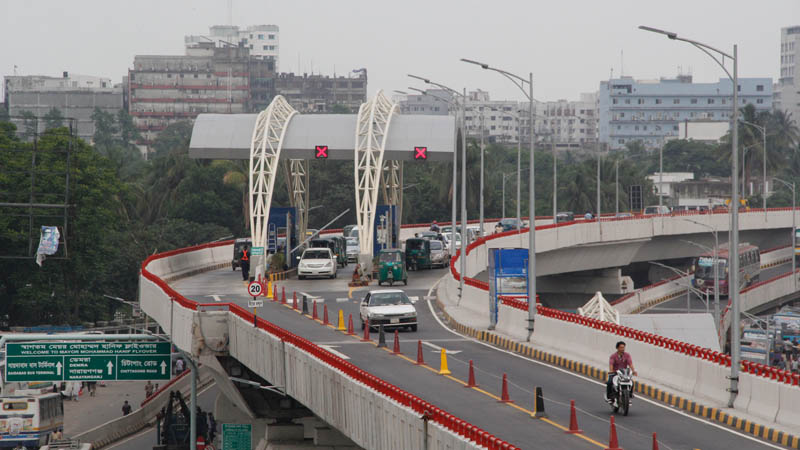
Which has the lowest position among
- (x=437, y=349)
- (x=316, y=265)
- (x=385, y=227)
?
(x=437, y=349)

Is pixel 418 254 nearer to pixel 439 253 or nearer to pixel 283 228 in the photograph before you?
pixel 439 253

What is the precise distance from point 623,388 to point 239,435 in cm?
1843

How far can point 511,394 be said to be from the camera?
1002 inches

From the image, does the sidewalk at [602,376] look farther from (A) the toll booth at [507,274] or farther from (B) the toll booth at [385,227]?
(B) the toll booth at [385,227]

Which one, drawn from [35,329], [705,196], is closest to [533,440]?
[35,329]

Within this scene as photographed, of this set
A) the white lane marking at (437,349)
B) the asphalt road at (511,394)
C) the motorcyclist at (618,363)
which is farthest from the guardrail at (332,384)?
the white lane marking at (437,349)

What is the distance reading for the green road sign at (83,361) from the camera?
34.4m

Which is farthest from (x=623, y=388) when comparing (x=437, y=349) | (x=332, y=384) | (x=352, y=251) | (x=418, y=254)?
(x=352, y=251)

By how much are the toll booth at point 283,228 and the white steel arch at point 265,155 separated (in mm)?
592

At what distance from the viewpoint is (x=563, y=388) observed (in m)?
26.4

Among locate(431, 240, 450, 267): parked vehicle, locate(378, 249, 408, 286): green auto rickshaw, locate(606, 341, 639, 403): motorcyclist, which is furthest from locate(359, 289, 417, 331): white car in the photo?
locate(431, 240, 450, 267): parked vehicle

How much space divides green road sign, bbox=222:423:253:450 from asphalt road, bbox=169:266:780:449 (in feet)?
11.5

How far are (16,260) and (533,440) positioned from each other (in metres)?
61.8

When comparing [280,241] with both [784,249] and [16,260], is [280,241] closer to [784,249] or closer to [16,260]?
[16,260]
